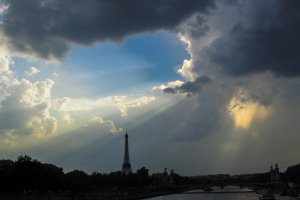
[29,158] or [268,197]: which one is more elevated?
[29,158]

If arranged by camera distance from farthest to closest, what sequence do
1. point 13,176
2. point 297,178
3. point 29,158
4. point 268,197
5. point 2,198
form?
point 297,178
point 268,197
point 29,158
point 13,176
point 2,198

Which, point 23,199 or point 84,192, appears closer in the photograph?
point 23,199

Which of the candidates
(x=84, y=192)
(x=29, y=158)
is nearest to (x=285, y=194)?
(x=84, y=192)

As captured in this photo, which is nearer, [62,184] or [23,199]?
[23,199]

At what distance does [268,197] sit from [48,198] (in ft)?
176

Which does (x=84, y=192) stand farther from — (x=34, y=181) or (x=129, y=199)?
(x=34, y=181)

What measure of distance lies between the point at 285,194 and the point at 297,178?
32.8 meters

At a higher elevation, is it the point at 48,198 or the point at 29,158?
the point at 29,158

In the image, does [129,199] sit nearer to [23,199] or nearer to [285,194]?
[285,194]

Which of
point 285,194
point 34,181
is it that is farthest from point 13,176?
point 285,194

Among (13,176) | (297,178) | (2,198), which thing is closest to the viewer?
(2,198)

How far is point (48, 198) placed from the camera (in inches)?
3834

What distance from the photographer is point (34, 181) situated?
10638cm

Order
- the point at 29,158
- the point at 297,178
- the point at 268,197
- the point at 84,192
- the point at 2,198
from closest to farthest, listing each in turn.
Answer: the point at 2,198 < the point at 29,158 < the point at 268,197 < the point at 84,192 < the point at 297,178
